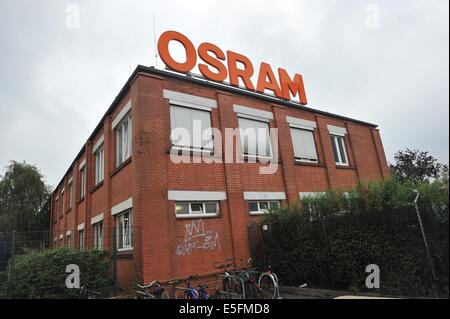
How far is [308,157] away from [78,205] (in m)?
13.1

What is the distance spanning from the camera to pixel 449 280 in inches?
235

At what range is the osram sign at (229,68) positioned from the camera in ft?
40.3

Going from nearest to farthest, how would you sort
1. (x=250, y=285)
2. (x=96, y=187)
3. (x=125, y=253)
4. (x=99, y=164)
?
(x=250, y=285), (x=125, y=253), (x=96, y=187), (x=99, y=164)

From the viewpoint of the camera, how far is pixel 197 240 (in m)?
10.0

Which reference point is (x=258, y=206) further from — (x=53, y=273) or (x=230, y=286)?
(x=53, y=273)

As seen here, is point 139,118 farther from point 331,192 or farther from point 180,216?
point 331,192

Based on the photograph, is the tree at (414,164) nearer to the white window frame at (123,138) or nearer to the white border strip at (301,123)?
the white border strip at (301,123)

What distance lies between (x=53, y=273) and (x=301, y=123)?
1208 cm

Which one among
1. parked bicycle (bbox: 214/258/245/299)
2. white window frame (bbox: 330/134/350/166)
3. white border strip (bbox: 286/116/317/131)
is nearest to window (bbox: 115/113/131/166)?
parked bicycle (bbox: 214/258/245/299)

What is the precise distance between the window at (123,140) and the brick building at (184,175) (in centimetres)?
4

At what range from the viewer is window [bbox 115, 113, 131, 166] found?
11.6 metres

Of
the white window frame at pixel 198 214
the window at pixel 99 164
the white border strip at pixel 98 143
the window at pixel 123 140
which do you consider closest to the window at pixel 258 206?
the white window frame at pixel 198 214

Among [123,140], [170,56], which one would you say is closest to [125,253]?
[123,140]
